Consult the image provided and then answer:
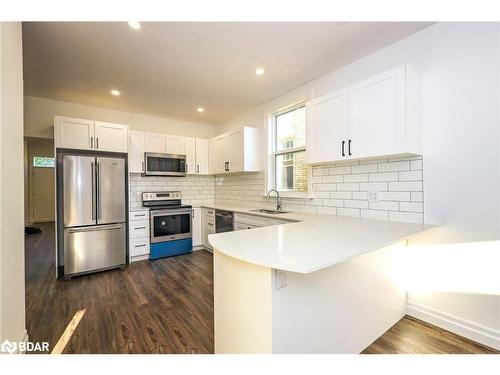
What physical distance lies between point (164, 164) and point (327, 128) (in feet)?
9.63

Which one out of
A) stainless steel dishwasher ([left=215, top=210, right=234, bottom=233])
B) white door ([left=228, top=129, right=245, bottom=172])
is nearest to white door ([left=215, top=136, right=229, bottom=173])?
white door ([left=228, top=129, right=245, bottom=172])

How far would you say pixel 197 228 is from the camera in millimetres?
4301

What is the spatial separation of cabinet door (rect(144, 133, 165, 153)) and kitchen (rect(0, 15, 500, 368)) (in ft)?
0.51

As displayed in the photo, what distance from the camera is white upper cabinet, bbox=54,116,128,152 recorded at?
120 inches

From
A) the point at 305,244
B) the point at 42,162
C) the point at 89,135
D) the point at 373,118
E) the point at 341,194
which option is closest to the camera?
the point at 305,244

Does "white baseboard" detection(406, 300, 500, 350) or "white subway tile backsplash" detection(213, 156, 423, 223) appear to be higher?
"white subway tile backsplash" detection(213, 156, 423, 223)

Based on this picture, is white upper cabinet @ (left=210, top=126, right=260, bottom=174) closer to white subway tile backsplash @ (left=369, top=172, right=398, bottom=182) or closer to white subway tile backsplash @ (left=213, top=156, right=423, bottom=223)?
white subway tile backsplash @ (left=213, top=156, right=423, bottom=223)

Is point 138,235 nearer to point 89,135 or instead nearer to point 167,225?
point 167,225

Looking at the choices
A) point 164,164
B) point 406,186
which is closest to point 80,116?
point 164,164

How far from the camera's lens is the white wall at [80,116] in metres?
3.42

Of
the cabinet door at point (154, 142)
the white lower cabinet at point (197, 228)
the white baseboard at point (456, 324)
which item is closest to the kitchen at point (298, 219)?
the white baseboard at point (456, 324)

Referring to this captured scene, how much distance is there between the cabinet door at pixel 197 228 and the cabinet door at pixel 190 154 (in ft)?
2.68
